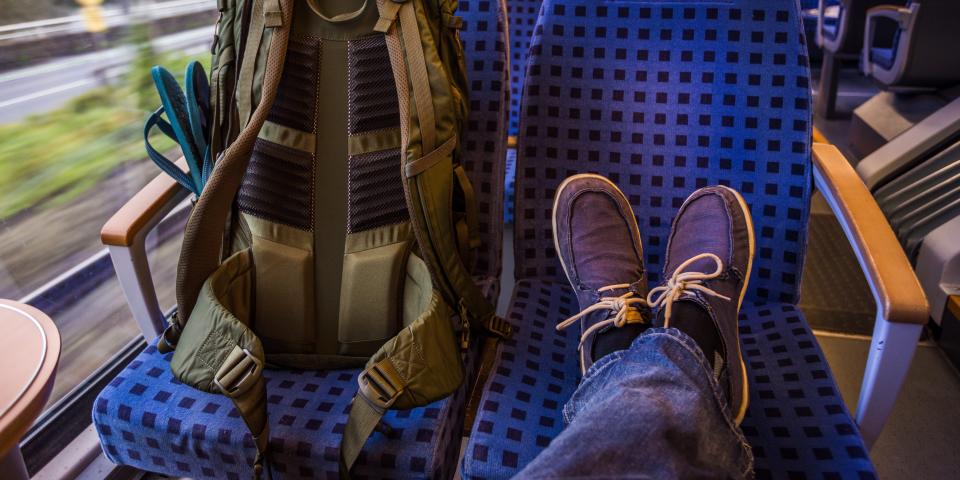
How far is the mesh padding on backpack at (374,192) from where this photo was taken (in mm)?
1216

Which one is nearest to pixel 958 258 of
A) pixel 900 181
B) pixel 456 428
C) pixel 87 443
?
pixel 900 181

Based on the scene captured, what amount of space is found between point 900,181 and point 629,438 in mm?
2340

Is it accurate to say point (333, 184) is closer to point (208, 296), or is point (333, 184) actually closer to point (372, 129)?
point (372, 129)

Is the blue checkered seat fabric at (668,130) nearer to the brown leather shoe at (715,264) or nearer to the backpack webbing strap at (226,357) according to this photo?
the brown leather shoe at (715,264)

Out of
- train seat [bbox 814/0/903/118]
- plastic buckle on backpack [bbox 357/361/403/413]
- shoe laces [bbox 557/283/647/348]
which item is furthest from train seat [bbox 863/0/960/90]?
plastic buckle on backpack [bbox 357/361/403/413]

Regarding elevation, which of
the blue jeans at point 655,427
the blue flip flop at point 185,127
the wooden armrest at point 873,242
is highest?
the blue flip flop at point 185,127

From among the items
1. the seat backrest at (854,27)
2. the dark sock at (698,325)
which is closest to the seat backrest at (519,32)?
the dark sock at (698,325)

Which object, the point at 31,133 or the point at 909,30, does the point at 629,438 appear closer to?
the point at 31,133

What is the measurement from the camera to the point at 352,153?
121cm

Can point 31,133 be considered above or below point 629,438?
above

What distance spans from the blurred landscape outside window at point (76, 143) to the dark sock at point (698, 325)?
1414 millimetres

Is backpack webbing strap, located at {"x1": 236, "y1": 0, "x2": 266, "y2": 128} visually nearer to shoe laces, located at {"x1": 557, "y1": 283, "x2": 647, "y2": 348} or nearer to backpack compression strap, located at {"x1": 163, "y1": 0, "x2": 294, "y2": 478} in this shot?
backpack compression strap, located at {"x1": 163, "y1": 0, "x2": 294, "y2": 478}

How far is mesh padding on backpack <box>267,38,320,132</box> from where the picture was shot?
120 centimetres

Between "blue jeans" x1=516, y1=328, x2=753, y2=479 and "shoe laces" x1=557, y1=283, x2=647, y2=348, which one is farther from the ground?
"blue jeans" x1=516, y1=328, x2=753, y2=479
